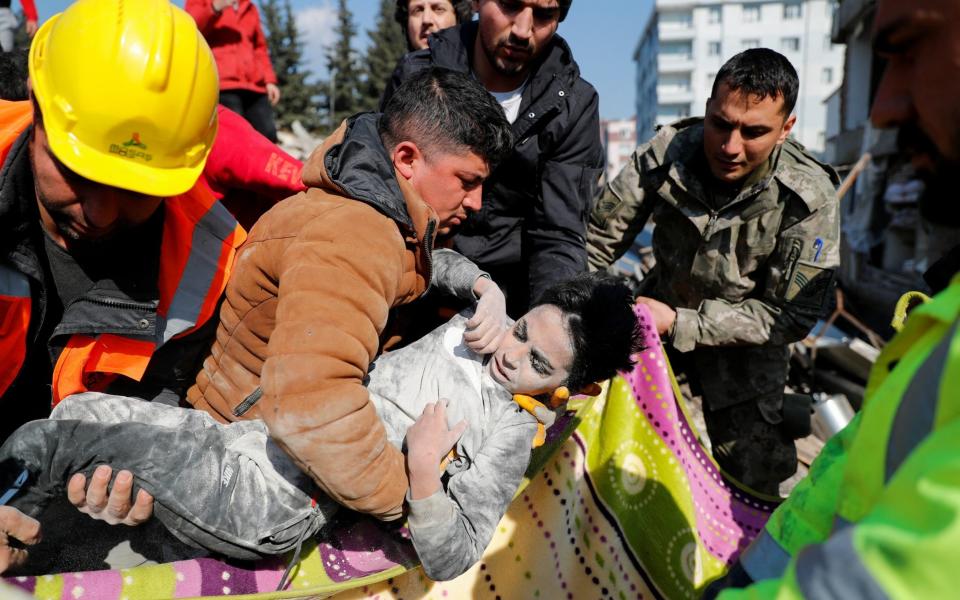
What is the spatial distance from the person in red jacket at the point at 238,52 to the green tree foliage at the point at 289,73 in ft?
110

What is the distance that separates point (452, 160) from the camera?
2359 mm

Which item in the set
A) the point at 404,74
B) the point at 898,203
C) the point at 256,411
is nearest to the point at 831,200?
the point at 404,74

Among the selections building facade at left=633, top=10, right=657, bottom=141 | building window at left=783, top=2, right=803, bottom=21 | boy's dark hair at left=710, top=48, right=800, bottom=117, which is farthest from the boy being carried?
building window at left=783, top=2, right=803, bottom=21

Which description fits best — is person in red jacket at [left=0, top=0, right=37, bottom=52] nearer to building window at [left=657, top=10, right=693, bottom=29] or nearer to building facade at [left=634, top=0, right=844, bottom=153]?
building facade at [left=634, top=0, right=844, bottom=153]

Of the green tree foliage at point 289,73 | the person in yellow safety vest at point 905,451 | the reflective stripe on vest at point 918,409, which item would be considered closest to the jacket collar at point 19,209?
the person in yellow safety vest at point 905,451

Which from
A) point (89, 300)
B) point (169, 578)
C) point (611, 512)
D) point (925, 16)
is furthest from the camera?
point (611, 512)

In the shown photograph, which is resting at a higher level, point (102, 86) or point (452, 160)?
point (102, 86)

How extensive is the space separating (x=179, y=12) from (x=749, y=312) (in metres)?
2.83

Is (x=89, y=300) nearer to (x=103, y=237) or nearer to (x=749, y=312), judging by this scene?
Result: (x=103, y=237)

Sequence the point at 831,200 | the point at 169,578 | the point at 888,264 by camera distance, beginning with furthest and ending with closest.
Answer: the point at 888,264 < the point at 831,200 < the point at 169,578

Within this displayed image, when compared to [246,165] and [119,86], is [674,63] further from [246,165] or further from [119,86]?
[119,86]

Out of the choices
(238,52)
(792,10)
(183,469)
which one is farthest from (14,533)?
(792,10)

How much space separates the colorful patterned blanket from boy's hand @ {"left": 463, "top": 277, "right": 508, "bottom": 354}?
497 millimetres

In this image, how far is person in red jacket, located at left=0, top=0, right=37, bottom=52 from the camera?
17.9 ft
